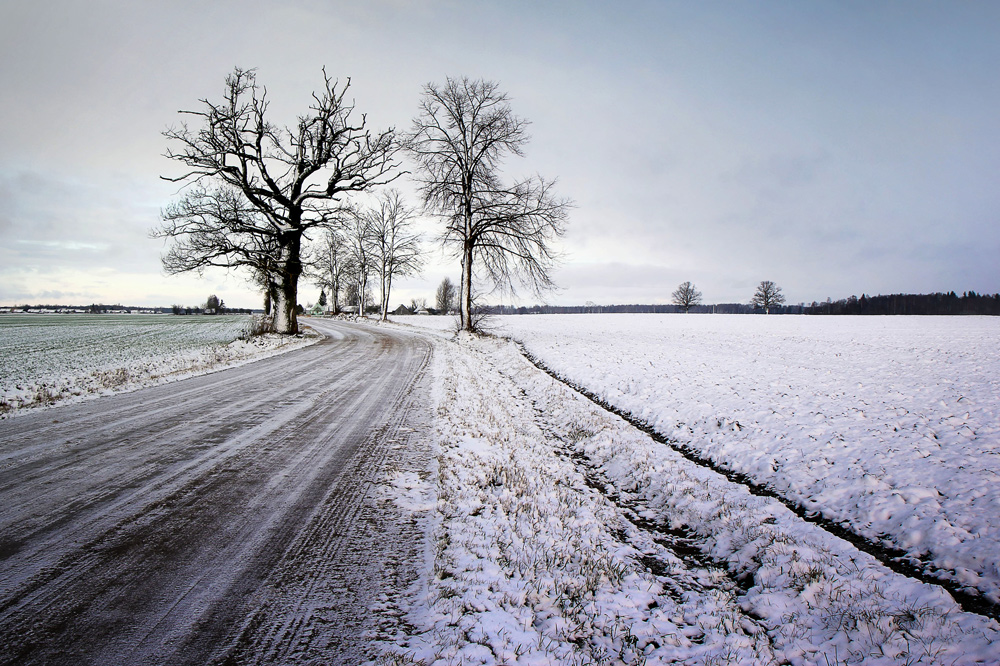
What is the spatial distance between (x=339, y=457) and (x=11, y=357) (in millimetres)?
18009

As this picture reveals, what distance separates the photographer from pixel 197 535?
325 centimetres

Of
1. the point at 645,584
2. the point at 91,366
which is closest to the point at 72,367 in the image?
the point at 91,366

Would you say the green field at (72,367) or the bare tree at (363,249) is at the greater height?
the bare tree at (363,249)

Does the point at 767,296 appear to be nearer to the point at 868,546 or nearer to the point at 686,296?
the point at 686,296

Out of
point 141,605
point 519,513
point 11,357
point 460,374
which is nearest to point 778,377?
point 460,374

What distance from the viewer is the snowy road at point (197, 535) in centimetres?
224

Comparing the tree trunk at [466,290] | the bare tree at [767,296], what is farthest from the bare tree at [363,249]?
the bare tree at [767,296]

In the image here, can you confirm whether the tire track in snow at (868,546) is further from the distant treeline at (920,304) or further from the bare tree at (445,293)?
the distant treeline at (920,304)

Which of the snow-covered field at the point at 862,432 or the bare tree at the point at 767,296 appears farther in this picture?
the bare tree at the point at 767,296

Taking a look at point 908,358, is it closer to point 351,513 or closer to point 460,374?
point 460,374

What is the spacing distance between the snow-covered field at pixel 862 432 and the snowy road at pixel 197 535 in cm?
467

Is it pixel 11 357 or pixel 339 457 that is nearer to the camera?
pixel 339 457

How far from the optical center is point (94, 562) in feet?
9.27

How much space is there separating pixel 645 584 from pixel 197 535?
3634 millimetres
